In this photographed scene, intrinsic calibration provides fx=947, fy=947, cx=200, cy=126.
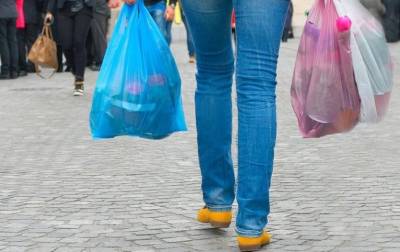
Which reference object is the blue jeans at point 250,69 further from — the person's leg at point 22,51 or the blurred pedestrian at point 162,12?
the person's leg at point 22,51

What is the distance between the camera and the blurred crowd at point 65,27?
1074cm

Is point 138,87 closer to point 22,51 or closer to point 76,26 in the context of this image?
point 76,26

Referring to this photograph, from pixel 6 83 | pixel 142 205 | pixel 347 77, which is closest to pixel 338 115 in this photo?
pixel 347 77

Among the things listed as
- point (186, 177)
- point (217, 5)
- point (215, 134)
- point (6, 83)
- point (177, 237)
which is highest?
point (217, 5)

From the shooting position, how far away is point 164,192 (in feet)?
17.1

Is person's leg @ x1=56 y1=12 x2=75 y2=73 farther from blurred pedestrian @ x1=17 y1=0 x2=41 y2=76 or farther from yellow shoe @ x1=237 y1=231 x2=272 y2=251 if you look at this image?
yellow shoe @ x1=237 y1=231 x2=272 y2=251

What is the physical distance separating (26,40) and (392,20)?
33.7 ft

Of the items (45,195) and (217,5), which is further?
(45,195)

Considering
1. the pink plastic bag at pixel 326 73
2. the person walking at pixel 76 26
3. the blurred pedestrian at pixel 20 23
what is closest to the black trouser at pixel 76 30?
the person walking at pixel 76 26

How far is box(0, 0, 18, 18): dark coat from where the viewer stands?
13.4m

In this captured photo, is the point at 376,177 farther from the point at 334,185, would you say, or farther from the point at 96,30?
the point at 96,30

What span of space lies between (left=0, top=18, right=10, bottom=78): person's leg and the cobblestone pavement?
17.6ft

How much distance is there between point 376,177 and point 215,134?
1786mm

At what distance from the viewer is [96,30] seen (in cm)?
1466
